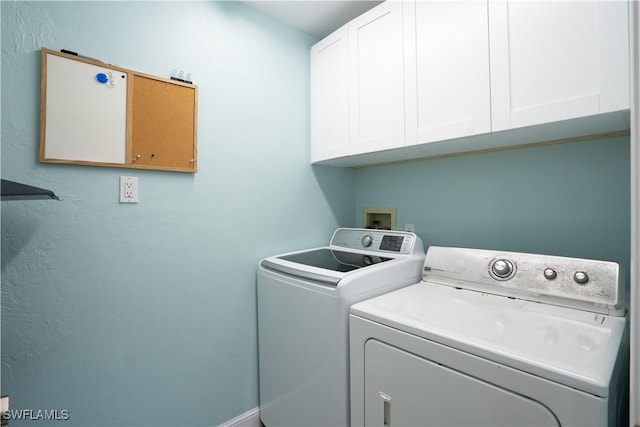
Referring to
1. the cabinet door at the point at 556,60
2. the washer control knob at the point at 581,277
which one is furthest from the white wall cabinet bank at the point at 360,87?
the washer control knob at the point at 581,277

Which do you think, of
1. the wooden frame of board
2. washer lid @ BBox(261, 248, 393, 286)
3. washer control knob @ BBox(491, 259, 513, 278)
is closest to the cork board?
the wooden frame of board

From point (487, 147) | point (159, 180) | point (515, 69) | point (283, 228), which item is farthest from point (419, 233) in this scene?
point (159, 180)

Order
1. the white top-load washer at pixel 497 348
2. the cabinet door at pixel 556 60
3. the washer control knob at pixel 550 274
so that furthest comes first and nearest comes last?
the washer control knob at pixel 550 274, the cabinet door at pixel 556 60, the white top-load washer at pixel 497 348

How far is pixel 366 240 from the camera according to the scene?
6.18ft

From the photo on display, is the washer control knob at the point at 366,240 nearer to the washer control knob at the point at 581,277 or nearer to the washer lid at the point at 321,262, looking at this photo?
the washer lid at the point at 321,262

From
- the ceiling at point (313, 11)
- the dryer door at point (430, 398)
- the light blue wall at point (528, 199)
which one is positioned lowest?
the dryer door at point (430, 398)

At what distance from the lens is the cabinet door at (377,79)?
1.50m

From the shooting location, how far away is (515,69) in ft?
3.75

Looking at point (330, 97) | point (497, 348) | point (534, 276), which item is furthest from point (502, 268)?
point (330, 97)

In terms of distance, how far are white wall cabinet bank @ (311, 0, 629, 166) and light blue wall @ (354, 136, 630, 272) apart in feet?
0.46

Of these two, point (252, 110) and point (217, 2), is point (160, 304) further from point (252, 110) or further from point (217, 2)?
point (217, 2)

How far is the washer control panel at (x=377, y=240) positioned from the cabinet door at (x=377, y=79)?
0.52 metres

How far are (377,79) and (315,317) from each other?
1.26 meters

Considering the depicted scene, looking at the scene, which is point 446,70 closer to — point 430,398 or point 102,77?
point 430,398
